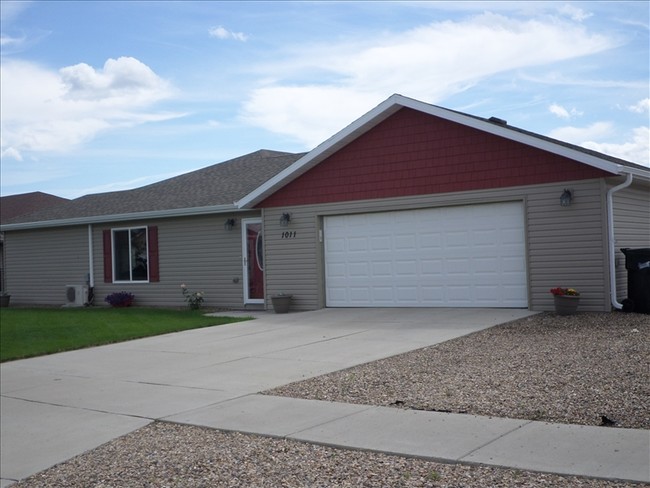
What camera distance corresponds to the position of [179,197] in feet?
73.2

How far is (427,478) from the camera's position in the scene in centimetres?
562

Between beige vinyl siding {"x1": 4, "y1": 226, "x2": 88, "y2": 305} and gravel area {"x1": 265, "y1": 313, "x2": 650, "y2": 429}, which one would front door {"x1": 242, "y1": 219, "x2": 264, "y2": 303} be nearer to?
beige vinyl siding {"x1": 4, "y1": 226, "x2": 88, "y2": 305}

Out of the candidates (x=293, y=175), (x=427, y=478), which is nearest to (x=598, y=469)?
(x=427, y=478)

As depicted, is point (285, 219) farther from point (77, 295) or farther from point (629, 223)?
point (77, 295)

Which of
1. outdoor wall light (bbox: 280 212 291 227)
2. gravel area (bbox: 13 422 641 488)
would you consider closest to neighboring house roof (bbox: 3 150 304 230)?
outdoor wall light (bbox: 280 212 291 227)

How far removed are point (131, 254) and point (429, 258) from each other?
9.88m

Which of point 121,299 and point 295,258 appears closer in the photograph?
point 295,258

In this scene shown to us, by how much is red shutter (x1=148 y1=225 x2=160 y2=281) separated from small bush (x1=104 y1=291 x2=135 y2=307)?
0.91 m

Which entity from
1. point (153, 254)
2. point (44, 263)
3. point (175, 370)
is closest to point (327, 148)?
point (153, 254)

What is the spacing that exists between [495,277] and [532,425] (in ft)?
30.3

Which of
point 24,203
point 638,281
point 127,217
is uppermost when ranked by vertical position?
point 24,203

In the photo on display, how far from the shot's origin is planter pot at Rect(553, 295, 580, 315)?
1429cm

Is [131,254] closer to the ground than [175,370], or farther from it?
farther from it

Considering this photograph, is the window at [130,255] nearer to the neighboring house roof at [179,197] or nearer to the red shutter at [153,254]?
the red shutter at [153,254]
